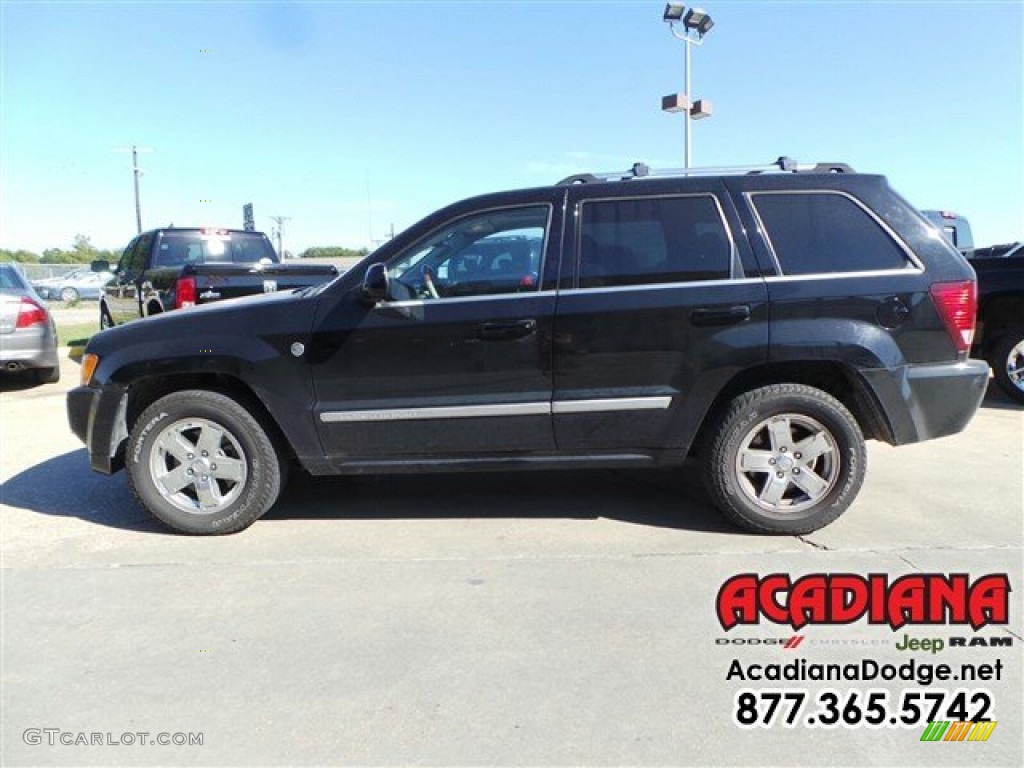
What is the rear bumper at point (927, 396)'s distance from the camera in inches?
154

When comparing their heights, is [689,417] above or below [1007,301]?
below

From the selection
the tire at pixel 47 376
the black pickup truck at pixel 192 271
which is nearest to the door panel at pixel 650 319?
the black pickup truck at pixel 192 271

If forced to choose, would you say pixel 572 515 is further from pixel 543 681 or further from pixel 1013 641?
pixel 1013 641

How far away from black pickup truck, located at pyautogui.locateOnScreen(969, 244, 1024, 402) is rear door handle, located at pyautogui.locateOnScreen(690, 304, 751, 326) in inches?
182

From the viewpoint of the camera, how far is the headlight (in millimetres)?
4259

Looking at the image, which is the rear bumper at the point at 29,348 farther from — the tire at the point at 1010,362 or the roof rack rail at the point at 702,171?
the tire at the point at 1010,362

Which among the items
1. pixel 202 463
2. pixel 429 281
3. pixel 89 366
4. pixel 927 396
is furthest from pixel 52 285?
pixel 927 396

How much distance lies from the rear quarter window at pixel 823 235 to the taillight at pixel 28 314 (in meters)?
8.01

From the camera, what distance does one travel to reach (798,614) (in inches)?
125

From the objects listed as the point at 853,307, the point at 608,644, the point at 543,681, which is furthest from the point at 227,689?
the point at 853,307

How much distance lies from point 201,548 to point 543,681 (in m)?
2.27

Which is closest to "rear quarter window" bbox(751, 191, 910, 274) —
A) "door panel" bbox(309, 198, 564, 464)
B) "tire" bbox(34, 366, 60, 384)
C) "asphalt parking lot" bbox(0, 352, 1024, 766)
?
→ "door panel" bbox(309, 198, 564, 464)

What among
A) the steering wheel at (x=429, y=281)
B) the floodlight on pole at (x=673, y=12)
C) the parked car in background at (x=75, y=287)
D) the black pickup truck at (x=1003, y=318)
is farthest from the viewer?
the parked car in background at (x=75, y=287)

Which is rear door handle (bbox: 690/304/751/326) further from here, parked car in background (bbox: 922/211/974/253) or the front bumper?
parked car in background (bbox: 922/211/974/253)
